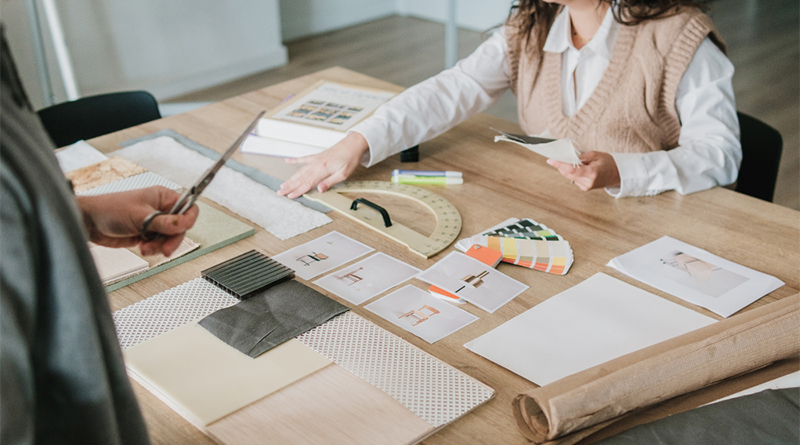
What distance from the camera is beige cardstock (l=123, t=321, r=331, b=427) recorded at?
0.82 m

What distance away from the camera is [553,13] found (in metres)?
1.70

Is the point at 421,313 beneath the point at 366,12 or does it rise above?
above

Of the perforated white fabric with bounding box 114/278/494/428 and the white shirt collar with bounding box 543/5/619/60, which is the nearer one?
the perforated white fabric with bounding box 114/278/494/428

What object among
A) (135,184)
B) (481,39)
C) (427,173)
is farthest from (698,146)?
(481,39)

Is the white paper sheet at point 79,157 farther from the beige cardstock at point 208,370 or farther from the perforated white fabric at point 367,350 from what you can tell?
the beige cardstock at point 208,370

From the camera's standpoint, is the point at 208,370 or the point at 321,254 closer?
the point at 208,370

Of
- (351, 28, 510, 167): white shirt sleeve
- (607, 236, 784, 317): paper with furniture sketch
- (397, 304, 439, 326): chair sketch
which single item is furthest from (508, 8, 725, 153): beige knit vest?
(397, 304, 439, 326): chair sketch

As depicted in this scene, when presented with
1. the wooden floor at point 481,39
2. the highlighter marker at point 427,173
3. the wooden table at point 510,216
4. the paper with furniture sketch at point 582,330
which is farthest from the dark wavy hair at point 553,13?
the wooden floor at point 481,39

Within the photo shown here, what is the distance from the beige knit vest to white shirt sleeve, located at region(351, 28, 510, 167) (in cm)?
12

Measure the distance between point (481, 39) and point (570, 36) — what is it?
3.31m

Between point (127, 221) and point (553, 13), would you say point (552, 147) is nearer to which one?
point (553, 13)

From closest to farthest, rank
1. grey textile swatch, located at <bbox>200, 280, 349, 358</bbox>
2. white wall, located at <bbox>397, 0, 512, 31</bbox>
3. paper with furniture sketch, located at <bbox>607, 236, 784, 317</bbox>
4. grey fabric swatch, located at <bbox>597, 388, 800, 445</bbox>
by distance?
1. grey fabric swatch, located at <bbox>597, 388, 800, 445</bbox>
2. grey textile swatch, located at <bbox>200, 280, 349, 358</bbox>
3. paper with furniture sketch, located at <bbox>607, 236, 784, 317</bbox>
4. white wall, located at <bbox>397, 0, 512, 31</bbox>

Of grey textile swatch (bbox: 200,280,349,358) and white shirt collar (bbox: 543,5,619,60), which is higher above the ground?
white shirt collar (bbox: 543,5,619,60)

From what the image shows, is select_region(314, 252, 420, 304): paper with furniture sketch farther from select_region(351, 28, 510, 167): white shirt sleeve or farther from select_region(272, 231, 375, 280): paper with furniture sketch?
select_region(351, 28, 510, 167): white shirt sleeve
